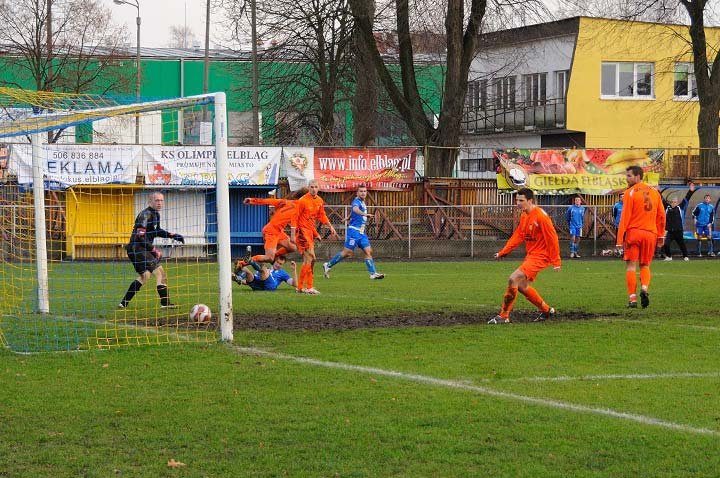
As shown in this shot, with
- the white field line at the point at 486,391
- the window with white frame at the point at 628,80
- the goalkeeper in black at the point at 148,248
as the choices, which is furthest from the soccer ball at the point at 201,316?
the window with white frame at the point at 628,80

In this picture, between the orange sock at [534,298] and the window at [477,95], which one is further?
the window at [477,95]

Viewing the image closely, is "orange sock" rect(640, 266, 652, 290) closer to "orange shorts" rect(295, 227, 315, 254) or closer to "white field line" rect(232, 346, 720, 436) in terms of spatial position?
"orange shorts" rect(295, 227, 315, 254)

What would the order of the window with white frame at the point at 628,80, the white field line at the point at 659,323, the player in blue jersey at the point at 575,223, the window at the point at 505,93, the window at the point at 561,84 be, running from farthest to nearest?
1. the window at the point at 505,93
2. the window with white frame at the point at 628,80
3. the window at the point at 561,84
4. the player in blue jersey at the point at 575,223
5. the white field line at the point at 659,323

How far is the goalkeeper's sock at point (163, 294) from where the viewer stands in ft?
47.1

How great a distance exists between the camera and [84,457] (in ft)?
20.5

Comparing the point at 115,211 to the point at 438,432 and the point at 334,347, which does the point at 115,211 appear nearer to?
the point at 334,347

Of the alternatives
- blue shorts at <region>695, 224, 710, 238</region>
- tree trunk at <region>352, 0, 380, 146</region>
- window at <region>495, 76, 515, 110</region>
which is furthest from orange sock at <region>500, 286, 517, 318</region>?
window at <region>495, 76, 515, 110</region>

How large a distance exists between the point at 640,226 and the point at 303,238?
5932 mm

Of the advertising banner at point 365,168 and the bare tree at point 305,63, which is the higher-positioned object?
the bare tree at point 305,63

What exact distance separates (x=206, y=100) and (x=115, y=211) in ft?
62.9

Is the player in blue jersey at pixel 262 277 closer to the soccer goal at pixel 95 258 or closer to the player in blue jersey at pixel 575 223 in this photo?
the soccer goal at pixel 95 258

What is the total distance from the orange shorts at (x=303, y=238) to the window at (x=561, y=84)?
3230 centimetres

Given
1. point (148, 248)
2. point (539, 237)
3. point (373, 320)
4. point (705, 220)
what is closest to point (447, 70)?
point (705, 220)

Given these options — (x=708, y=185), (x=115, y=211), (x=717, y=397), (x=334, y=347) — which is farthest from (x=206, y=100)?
(x=708, y=185)
